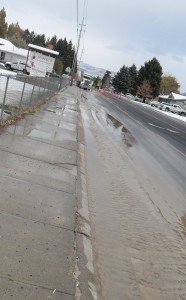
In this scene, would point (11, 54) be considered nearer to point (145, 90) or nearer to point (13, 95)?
point (145, 90)

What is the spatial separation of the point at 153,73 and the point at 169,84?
54.5 m

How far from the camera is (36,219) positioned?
5.62m

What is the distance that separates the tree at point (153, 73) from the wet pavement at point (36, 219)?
84.8 metres

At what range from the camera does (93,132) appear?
656 inches

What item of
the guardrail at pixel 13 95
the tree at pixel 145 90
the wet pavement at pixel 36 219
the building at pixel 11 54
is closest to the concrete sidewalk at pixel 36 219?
the wet pavement at pixel 36 219

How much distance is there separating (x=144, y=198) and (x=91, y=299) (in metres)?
4.57

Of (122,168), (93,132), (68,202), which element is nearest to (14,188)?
(68,202)

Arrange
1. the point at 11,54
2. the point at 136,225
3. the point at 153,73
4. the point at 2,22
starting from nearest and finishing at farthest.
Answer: the point at 136,225 → the point at 11,54 → the point at 153,73 → the point at 2,22

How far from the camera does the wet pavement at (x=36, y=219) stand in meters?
4.08

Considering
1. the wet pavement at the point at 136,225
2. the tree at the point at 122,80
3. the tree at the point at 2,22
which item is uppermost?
the tree at the point at 2,22

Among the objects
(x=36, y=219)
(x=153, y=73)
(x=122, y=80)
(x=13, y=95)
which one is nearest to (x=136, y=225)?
(x=36, y=219)

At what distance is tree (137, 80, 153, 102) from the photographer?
93.1 metres

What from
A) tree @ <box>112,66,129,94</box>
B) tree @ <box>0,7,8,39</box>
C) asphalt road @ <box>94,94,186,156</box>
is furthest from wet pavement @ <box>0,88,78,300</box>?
tree @ <box>0,7,8,39</box>

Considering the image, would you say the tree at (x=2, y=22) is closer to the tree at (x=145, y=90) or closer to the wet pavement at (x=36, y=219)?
the tree at (x=145, y=90)
